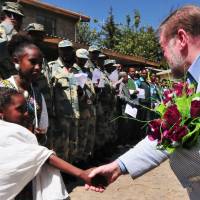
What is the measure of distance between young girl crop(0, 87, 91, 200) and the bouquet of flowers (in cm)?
86

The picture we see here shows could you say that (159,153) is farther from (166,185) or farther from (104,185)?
(166,185)

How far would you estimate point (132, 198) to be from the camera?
22.0 feet

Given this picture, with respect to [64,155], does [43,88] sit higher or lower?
higher

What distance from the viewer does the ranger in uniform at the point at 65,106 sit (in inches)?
280

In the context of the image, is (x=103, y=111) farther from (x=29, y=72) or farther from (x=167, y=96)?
(x=167, y=96)

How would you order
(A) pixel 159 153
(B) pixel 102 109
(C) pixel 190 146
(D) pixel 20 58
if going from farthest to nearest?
(B) pixel 102 109, (D) pixel 20 58, (A) pixel 159 153, (C) pixel 190 146

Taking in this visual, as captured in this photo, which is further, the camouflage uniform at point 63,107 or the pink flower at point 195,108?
the camouflage uniform at point 63,107

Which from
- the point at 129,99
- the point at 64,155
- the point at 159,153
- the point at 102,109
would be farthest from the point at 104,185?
the point at 129,99

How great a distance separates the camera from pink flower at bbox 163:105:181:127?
2.71 meters

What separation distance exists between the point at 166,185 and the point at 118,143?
4.08m

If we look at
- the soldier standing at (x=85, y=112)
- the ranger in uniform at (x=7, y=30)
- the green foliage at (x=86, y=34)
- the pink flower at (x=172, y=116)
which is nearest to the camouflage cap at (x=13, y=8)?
the ranger in uniform at (x=7, y=30)

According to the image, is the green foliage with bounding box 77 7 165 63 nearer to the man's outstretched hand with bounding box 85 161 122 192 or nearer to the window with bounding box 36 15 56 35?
the window with bounding box 36 15 56 35

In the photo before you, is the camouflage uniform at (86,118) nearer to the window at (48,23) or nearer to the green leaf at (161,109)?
the green leaf at (161,109)

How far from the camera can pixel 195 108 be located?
8.65 feet
